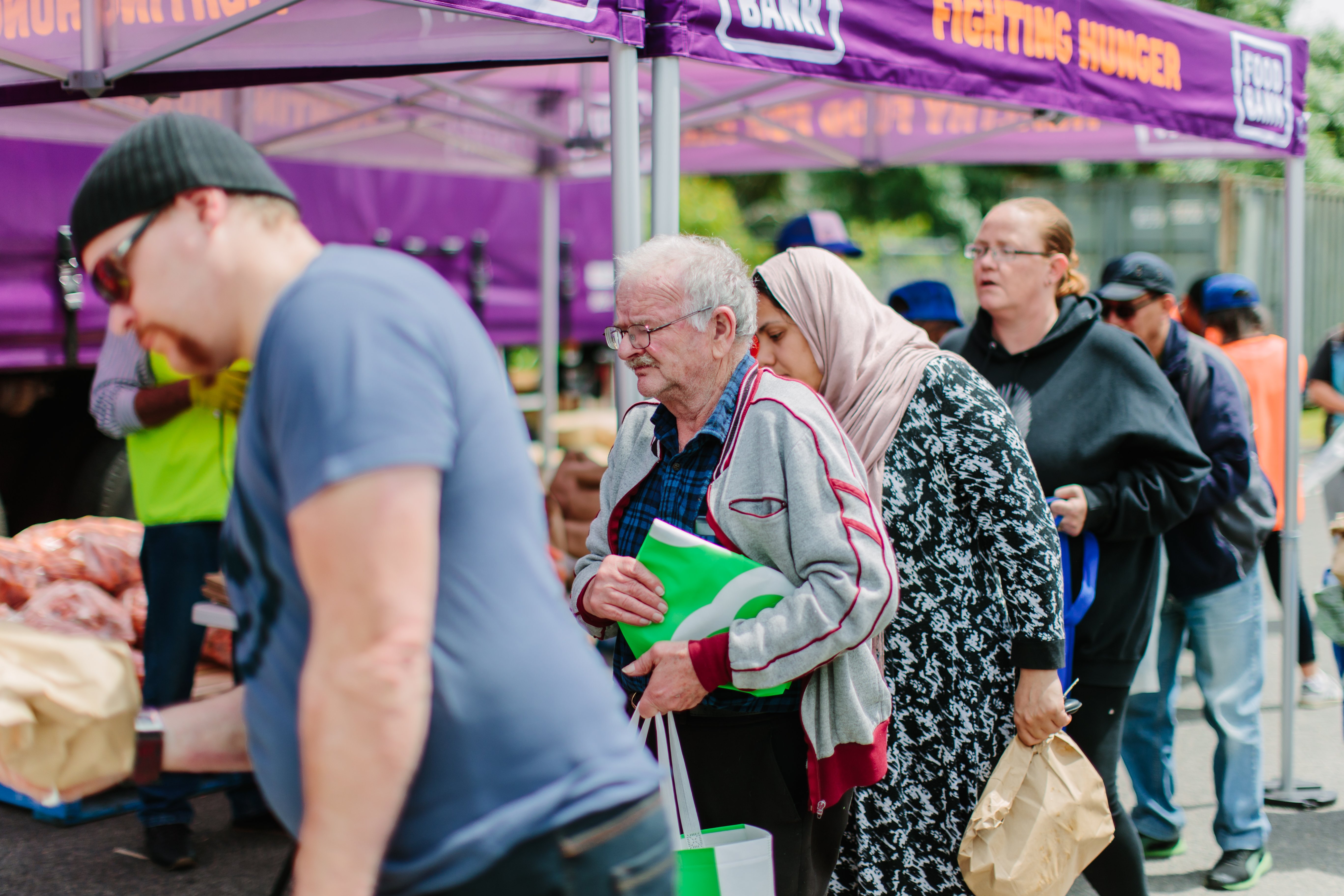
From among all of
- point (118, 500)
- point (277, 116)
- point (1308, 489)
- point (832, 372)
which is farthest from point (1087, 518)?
point (118, 500)

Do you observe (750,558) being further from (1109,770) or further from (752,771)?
(1109,770)

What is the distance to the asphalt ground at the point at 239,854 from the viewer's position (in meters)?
3.46

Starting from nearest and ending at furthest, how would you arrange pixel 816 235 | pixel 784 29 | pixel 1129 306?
pixel 784 29 → pixel 1129 306 → pixel 816 235

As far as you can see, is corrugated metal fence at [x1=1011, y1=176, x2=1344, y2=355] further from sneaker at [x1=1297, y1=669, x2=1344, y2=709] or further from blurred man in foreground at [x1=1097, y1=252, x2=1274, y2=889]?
blurred man in foreground at [x1=1097, y1=252, x2=1274, y2=889]

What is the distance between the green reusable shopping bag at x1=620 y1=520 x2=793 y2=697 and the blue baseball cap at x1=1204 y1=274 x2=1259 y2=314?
3.34 meters

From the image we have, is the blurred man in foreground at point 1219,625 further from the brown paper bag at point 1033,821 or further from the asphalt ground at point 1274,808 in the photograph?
the brown paper bag at point 1033,821

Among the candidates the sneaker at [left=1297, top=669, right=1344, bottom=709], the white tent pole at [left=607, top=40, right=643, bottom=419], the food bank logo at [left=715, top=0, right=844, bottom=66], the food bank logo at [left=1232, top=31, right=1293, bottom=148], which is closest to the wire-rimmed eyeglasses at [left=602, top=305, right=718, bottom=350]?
the white tent pole at [left=607, top=40, right=643, bottom=419]

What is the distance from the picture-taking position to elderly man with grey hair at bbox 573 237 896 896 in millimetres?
1905

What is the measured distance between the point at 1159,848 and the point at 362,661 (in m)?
3.35

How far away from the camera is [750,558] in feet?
6.50

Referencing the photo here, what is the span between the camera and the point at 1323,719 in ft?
16.6

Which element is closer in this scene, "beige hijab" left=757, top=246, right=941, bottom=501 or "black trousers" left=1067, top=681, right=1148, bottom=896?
"beige hijab" left=757, top=246, right=941, bottom=501

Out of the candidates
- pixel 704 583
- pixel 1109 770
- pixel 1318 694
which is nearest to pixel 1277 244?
pixel 1318 694

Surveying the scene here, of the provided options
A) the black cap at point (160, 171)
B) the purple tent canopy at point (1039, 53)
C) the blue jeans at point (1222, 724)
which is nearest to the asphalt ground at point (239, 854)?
the blue jeans at point (1222, 724)
